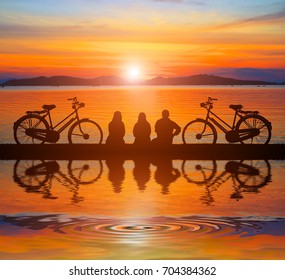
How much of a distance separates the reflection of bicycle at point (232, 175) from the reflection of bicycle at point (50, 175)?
1.96m

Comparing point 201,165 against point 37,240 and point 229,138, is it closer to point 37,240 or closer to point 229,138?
point 229,138

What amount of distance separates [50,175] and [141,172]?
1860 mm

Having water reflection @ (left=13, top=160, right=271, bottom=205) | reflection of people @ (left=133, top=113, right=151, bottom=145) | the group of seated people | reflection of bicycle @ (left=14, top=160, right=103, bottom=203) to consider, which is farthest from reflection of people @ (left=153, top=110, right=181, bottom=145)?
reflection of bicycle @ (left=14, top=160, right=103, bottom=203)

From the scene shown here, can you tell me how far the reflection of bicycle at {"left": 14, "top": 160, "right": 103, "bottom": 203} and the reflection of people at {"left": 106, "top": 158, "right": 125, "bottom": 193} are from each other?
229 mm

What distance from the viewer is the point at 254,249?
8828 mm

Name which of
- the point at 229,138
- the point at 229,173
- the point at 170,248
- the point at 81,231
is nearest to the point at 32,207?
the point at 81,231

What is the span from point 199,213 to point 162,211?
21.9 inches

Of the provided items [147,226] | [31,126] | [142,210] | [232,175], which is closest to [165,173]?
[232,175]

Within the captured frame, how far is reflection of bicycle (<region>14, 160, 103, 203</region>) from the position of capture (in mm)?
13273

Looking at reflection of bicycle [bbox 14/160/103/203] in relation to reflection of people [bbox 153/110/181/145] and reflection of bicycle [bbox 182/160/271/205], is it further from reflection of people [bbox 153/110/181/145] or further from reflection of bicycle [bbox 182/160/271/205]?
reflection of bicycle [bbox 182/160/271/205]

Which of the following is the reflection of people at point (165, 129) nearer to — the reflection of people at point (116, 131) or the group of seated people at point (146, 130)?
the group of seated people at point (146, 130)

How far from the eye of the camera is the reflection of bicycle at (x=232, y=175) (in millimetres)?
13148

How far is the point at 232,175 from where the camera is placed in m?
14.9

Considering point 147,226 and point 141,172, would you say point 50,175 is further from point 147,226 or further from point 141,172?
point 147,226
